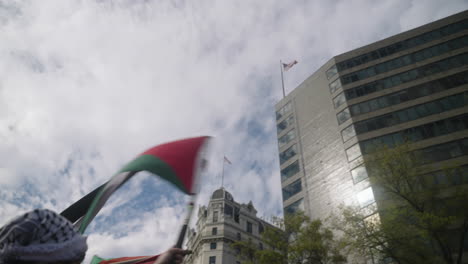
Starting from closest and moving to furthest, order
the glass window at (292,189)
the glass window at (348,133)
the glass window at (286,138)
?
the glass window at (348,133) → the glass window at (292,189) → the glass window at (286,138)

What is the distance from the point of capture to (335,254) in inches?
746

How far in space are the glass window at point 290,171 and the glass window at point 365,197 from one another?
9.51 metres

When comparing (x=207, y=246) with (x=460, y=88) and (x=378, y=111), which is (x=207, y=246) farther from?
(x=460, y=88)

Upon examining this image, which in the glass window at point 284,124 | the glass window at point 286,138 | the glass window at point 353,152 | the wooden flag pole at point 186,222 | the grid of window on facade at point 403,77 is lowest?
the wooden flag pole at point 186,222

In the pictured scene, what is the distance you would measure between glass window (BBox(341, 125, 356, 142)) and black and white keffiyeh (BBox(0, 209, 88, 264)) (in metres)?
30.6

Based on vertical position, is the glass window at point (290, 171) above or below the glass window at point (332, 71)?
below

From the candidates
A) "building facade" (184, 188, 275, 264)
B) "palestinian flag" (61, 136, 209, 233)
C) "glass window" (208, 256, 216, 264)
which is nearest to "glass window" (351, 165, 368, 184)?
"building facade" (184, 188, 275, 264)

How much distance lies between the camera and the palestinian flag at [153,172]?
3.06 meters

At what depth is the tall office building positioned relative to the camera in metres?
26.1

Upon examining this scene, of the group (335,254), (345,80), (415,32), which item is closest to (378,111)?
(345,80)

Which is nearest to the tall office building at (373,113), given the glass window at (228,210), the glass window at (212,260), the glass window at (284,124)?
the glass window at (284,124)

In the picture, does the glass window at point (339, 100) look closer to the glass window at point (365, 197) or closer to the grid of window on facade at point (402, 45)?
the grid of window on facade at point (402, 45)

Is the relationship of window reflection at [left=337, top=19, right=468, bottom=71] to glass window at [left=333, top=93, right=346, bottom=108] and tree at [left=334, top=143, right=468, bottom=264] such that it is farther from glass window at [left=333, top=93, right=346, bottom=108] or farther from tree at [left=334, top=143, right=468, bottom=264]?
tree at [left=334, top=143, right=468, bottom=264]

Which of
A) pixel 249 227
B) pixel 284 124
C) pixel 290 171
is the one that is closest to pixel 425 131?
pixel 290 171
